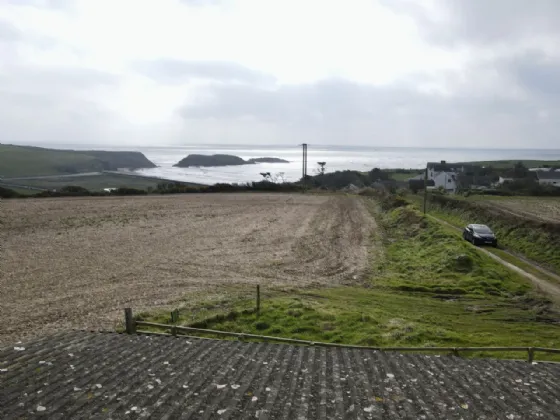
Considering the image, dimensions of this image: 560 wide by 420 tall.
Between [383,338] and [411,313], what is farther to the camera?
[411,313]

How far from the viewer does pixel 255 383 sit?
24.8 ft

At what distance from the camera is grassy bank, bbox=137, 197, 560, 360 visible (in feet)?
50.0

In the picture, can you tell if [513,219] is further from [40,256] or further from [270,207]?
[40,256]

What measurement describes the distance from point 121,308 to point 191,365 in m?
11.0

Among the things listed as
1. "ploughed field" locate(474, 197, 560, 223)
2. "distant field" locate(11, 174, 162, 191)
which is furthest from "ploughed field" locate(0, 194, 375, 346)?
"distant field" locate(11, 174, 162, 191)

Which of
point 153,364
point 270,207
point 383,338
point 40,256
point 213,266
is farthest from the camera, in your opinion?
point 270,207

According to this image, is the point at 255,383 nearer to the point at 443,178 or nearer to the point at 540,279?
the point at 540,279

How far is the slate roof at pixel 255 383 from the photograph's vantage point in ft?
21.3

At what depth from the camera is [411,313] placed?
1803 cm

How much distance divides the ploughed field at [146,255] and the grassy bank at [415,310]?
2.62 metres

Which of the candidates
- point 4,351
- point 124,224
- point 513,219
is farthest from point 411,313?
point 124,224

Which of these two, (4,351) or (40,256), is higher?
(4,351)

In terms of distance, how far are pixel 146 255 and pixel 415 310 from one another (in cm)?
1850

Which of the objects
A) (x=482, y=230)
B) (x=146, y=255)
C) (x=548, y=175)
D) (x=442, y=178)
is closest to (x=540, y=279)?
(x=482, y=230)
